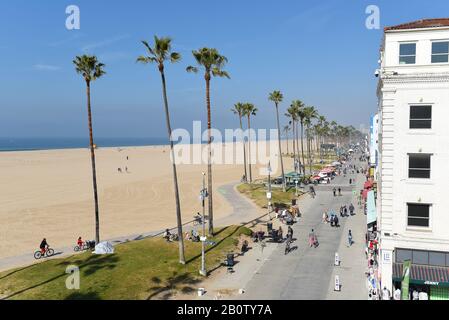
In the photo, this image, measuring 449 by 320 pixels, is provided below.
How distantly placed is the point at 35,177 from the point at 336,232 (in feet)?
224

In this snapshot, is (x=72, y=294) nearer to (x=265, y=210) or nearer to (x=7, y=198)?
(x=265, y=210)

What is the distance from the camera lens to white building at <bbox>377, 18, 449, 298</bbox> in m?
22.8

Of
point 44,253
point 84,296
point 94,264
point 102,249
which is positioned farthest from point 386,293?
point 44,253

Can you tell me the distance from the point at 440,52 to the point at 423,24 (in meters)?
2.09

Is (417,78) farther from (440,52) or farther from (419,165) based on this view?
(419,165)

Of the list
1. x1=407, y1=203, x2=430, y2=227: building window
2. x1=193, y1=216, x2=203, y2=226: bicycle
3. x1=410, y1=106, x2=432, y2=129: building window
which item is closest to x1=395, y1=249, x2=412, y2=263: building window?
x1=407, y1=203, x2=430, y2=227: building window

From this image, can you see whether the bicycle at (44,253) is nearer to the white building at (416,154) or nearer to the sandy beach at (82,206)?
the sandy beach at (82,206)

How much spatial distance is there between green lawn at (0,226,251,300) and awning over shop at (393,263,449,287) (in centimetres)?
1281

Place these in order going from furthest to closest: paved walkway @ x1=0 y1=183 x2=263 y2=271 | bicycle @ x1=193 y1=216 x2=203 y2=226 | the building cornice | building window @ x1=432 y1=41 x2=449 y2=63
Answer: bicycle @ x1=193 y1=216 x2=203 y2=226
paved walkway @ x1=0 y1=183 x2=263 y2=271
building window @ x1=432 y1=41 x2=449 y2=63
the building cornice

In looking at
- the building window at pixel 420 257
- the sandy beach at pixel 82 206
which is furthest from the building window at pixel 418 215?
the sandy beach at pixel 82 206

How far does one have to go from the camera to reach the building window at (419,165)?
76.6 feet

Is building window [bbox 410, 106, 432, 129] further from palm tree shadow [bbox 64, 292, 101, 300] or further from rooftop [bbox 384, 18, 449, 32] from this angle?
palm tree shadow [bbox 64, 292, 101, 300]

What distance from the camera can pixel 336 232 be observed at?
40.1 metres

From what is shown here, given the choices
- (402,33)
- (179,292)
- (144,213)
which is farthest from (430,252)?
(144,213)
